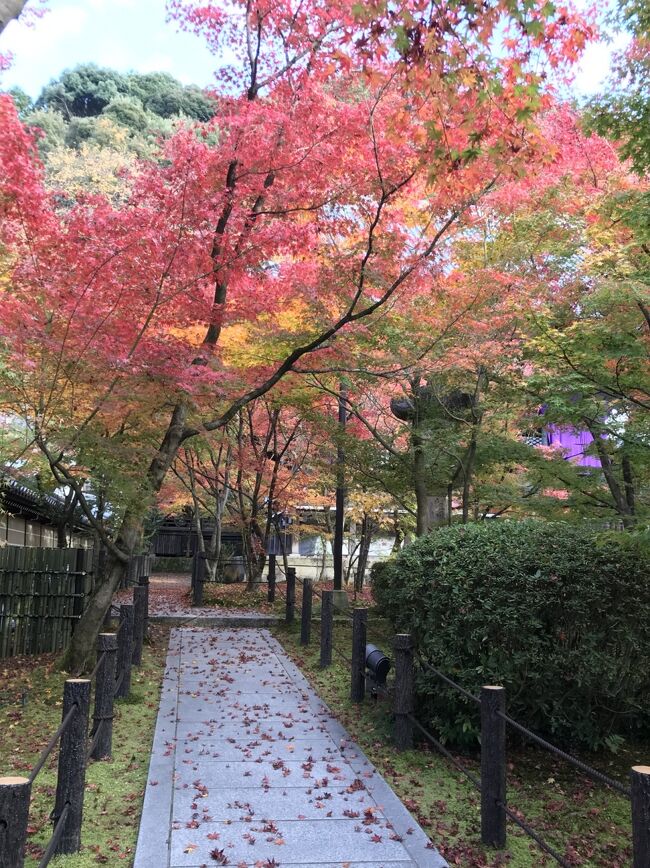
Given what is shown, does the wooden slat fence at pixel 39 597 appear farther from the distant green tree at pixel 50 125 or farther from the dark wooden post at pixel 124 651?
the distant green tree at pixel 50 125

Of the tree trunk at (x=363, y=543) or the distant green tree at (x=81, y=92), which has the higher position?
the distant green tree at (x=81, y=92)

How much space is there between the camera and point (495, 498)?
42.4 ft

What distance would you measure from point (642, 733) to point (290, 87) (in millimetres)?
8347

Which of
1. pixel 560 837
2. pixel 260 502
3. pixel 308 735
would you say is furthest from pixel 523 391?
pixel 260 502

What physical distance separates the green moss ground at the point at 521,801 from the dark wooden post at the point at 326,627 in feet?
7.20

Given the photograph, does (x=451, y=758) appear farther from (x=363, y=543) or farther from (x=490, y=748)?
(x=363, y=543)

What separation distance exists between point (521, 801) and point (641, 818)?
2.74 metres

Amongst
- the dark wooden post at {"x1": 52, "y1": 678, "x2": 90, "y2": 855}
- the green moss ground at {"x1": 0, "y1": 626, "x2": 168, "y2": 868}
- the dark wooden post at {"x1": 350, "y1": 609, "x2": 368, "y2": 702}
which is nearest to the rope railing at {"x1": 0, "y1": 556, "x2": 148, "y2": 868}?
the dark wooden post at {"x1": 52, "y1": 678, "x2": 90, "y2": 855}

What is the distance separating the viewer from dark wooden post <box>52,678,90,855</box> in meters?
4.00

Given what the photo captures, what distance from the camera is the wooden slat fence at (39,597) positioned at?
31.5 ft

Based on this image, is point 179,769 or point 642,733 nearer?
point 179,769

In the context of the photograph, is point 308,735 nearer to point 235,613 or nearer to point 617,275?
point 617,275

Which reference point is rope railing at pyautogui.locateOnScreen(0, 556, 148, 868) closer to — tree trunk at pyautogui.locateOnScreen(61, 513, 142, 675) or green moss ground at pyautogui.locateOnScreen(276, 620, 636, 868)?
tree trunk at pyautogui.locateOnScreen(61, 513, 142, 675)

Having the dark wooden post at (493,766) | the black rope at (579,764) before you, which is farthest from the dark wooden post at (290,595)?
the black rope at (579,764)
